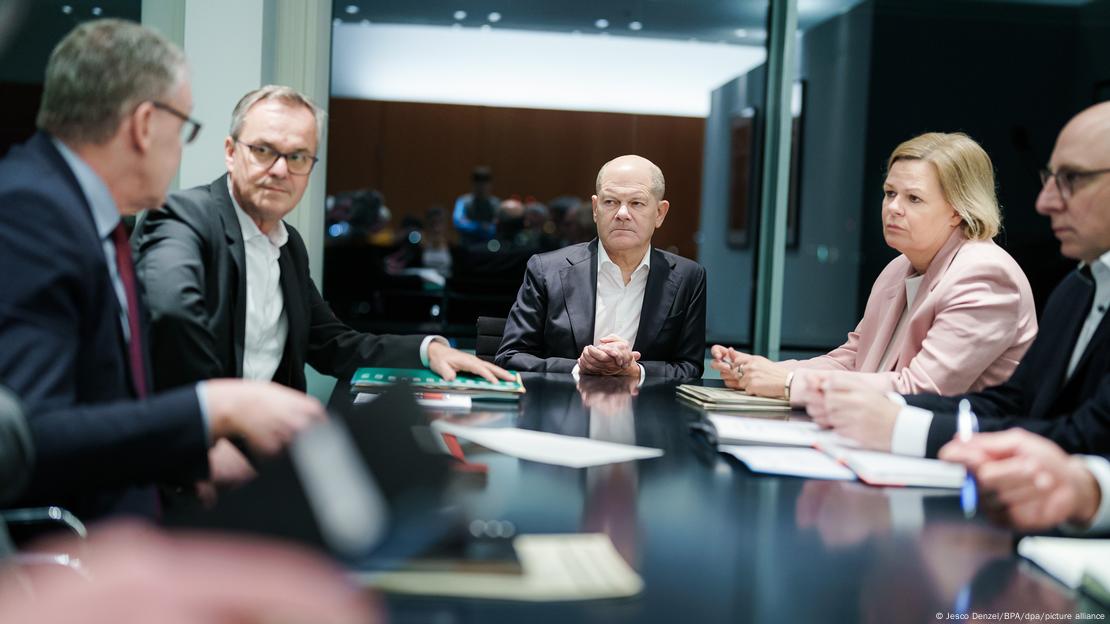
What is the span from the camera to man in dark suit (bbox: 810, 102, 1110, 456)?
1.79 metres

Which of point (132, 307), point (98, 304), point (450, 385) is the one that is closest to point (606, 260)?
point (450, 385)

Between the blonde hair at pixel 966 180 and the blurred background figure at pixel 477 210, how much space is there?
343 centimetres

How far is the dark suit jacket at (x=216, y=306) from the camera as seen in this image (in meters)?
2.14

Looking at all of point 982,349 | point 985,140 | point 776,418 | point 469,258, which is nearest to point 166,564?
point 776,418

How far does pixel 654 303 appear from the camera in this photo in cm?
351

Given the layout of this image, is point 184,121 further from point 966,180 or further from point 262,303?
point 966,180

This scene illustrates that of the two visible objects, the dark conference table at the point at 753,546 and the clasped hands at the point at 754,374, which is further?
the clasped hands at the point at 754,374

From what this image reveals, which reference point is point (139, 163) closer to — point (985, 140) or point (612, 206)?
point (612, 206)

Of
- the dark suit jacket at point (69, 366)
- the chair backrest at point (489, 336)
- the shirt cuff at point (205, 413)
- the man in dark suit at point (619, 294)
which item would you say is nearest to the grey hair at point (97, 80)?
the dark suit jacket at point (69, 366)

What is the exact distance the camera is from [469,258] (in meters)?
5.87

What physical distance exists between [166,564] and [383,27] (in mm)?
5316

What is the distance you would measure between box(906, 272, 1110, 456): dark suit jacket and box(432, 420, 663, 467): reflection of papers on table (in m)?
0.58

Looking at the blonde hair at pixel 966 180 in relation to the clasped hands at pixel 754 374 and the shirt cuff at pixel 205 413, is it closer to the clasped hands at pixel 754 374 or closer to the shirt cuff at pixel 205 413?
the clasped hands at pixel 754 374

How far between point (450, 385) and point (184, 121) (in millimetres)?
1005
